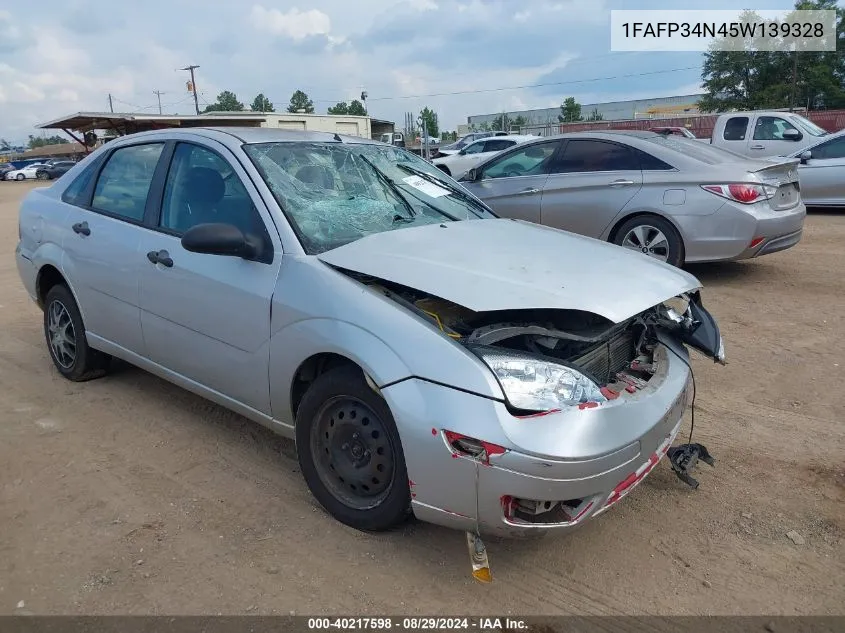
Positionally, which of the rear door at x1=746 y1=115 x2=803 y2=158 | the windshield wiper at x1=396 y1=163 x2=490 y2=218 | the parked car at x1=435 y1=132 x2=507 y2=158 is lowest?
the windshield wiper at x1=396 y1=163 x2=490 y2=218

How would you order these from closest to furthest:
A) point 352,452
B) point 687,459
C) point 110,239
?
1. point 352,452
2. point 687,459
3. point 110,239

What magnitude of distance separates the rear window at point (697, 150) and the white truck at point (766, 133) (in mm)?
6948

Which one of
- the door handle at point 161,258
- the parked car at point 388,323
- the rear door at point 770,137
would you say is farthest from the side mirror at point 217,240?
the rear door at point 770,137

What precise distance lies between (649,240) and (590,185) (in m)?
0.89

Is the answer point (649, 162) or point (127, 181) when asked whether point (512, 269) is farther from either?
point (649, 162)

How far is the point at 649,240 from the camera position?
275 inches

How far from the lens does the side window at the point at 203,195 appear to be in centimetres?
333

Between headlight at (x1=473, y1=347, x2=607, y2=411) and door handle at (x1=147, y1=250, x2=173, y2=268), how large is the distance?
1885 mm

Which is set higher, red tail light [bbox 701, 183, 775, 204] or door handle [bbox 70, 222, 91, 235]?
door handle [bbox 70, 222, 91, 235]

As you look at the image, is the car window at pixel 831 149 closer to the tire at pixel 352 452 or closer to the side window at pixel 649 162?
the side window at pixel 649 162

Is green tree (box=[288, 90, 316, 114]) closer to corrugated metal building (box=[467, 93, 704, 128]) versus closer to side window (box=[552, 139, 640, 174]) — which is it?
corrugated metal building (box=[467, 93, 704, 128])

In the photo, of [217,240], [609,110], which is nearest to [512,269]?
[217,240]

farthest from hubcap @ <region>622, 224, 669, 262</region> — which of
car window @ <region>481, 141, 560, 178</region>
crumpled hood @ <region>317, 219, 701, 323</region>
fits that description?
crumpled hood @ <region>317, 219, 701, 323</region>

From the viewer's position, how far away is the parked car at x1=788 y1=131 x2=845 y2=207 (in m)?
11.1
